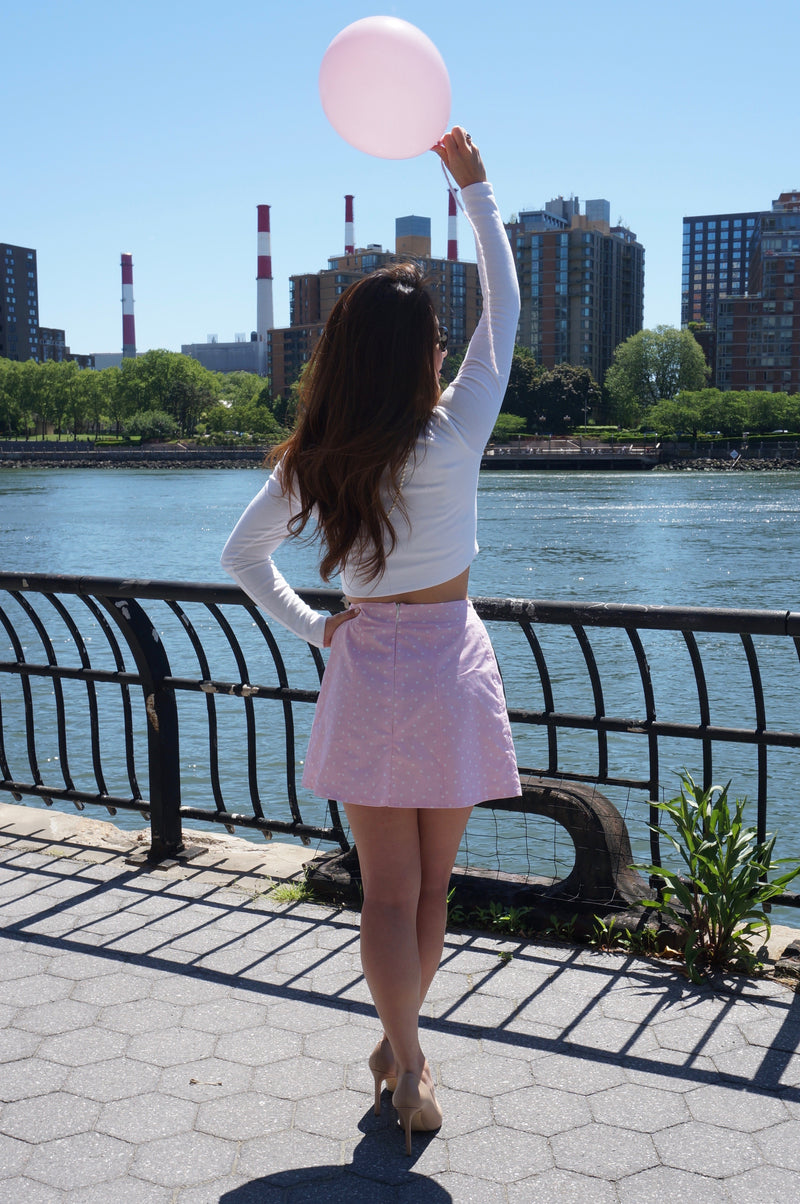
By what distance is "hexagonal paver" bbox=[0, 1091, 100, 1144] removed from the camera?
258 cm

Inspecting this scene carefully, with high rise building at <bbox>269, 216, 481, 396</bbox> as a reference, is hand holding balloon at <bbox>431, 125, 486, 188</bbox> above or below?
below

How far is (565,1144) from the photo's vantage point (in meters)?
2.51

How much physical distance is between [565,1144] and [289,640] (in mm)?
18406

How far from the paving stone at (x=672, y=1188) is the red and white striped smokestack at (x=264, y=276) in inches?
5167

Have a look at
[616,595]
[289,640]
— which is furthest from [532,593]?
[289,640]

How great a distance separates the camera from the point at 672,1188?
7.71 feet

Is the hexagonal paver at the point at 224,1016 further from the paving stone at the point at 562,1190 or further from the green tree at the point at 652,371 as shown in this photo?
the green tree at the point at 652,371

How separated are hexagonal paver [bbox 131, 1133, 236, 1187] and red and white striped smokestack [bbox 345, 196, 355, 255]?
14669 cm

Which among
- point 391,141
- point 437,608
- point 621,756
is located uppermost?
point 391,141

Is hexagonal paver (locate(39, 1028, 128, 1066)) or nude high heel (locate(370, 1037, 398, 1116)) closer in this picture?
nude high heel (locate(370, 1037, 398, 1116))

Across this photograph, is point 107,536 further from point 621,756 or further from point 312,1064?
point 312,1064

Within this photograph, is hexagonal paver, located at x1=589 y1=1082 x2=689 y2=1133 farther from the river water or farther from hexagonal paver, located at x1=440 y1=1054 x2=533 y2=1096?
the river water

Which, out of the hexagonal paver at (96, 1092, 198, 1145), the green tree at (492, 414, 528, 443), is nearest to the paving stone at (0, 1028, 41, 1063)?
the hexagonal paver at (96, 1092, 198, 1145)

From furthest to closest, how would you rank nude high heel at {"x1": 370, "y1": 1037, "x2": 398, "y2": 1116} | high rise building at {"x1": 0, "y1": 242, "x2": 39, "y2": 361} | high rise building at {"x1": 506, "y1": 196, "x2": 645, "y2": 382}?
high rise building at {"x1": 0, "y1": 242, "x2": 39, "y2": 361} < high rise building at {"x1": 506, "y1": 196, "x2": 645, "y2": 382} < nude high heel at {"x1": 370, "y1": 1037, "x2": 398, "y2": 1116}
